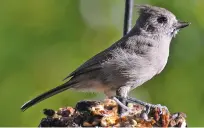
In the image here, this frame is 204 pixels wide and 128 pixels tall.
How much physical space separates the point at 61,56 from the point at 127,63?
1.21 m

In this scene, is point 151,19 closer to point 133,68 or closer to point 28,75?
point 133,68

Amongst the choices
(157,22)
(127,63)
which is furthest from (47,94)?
(157,22)

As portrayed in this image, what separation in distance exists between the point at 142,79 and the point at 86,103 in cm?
116

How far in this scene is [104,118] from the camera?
3547 mm

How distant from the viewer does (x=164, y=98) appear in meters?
5.67

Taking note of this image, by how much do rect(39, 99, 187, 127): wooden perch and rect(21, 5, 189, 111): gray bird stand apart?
1009mm

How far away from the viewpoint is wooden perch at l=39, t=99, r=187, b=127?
355cm

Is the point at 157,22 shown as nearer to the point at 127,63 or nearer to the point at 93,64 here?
the point at 127,63

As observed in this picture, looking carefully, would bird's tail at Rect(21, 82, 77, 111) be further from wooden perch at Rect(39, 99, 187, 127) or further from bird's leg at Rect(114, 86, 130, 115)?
wooden perch at Rect(39, 99, 187, 127)

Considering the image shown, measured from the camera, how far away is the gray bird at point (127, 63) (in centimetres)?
486

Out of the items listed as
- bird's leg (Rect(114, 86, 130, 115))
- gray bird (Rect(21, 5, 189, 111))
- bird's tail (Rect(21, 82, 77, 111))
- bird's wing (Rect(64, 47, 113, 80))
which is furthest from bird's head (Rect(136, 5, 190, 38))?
bird's tail (Rect(21, 82, 77, 111))

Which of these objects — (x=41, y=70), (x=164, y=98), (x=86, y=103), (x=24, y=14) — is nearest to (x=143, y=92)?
(x=164, y=98)

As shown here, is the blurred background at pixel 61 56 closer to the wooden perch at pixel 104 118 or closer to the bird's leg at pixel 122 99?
the bird's leg at pixel 122 99

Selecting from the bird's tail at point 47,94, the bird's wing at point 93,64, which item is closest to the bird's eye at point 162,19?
the bird's wing at point 93,64
